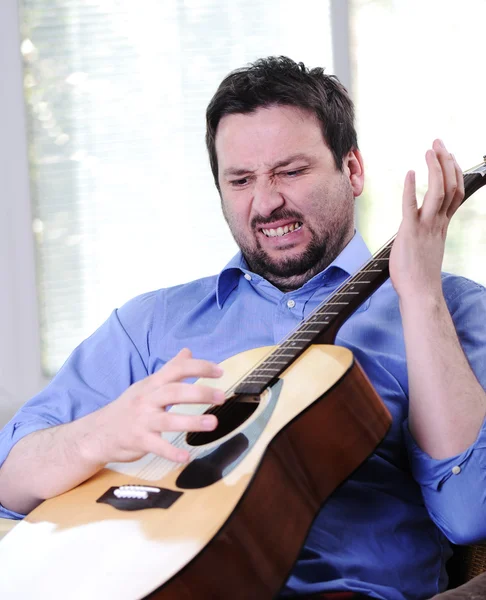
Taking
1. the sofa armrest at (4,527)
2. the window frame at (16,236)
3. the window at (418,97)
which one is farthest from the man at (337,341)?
the window frame at (16,236)

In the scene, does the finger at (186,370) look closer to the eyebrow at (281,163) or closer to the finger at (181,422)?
the finger at (181,422)

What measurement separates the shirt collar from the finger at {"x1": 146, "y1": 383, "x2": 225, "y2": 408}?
578mm

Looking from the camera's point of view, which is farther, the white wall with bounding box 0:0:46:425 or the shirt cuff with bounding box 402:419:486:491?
the white wall with bounding box 0:0:46:425

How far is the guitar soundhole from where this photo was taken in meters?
1.18

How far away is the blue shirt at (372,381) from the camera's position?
1302 mm

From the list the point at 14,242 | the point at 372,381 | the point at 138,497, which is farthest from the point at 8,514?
the point at 14,242

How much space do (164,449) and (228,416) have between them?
159 mm

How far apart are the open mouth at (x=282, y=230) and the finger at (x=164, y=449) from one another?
2.12 feet

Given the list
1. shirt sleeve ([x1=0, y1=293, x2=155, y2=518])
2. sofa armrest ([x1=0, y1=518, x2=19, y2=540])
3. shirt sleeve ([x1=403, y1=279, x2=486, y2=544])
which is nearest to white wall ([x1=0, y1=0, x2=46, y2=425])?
sofa armrest ([x1=0, y1=518, x2=19, y2=540])

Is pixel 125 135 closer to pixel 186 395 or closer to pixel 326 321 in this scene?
pixel 326 321

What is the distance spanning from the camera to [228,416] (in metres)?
1.21

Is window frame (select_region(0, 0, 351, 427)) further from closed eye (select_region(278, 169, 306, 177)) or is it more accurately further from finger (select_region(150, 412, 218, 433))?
finger (select_region(150, 412, 218, 433))

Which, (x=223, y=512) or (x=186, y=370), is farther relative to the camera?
(x=186, y=370)

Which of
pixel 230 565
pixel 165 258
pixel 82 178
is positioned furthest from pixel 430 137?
pixel 230 565
